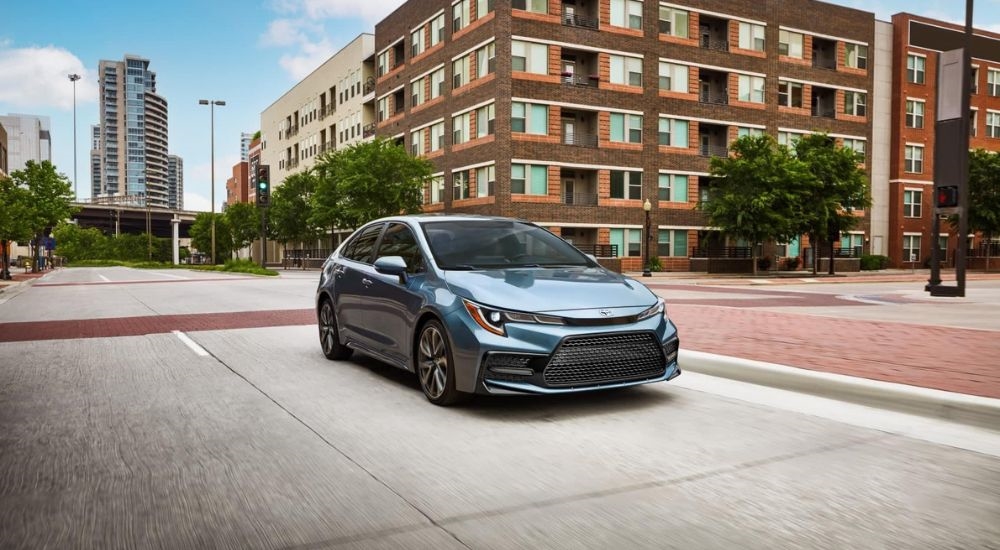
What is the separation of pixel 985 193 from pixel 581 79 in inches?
1016

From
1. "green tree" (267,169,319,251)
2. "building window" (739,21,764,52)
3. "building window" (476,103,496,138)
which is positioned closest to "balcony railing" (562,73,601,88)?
"building window" (476,103,496,138)

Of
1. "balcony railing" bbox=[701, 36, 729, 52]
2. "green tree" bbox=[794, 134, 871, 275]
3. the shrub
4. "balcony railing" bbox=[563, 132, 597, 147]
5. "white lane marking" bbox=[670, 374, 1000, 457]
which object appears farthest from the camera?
the shrub

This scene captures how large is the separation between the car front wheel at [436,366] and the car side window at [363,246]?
181 centimetres

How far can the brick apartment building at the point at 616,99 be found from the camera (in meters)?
43.7

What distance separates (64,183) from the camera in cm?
4925

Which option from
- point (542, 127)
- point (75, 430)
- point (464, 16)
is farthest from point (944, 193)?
point (464, 16)

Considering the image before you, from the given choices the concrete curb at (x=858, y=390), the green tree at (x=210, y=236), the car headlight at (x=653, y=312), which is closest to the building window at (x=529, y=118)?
the concrete curb at (x=858, y=390)

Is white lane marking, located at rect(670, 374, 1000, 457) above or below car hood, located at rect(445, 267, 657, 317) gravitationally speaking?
below

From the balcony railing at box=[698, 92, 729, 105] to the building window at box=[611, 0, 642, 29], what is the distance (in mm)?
7063

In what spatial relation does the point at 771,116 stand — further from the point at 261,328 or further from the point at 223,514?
the point at 223,514

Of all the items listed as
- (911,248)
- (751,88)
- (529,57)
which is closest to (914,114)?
(911,248)

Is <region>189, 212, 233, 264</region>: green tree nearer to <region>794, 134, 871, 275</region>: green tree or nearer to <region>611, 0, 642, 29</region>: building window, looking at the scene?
<region>611, 0, 642, 29</region>: building window

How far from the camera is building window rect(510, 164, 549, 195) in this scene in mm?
43375

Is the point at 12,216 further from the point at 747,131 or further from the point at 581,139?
the point at 747,131
